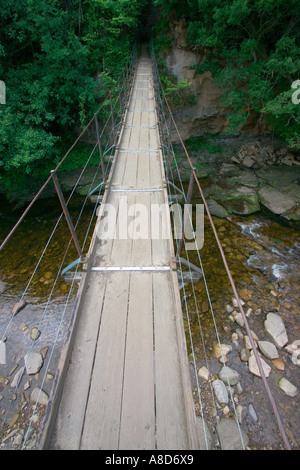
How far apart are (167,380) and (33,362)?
311cm

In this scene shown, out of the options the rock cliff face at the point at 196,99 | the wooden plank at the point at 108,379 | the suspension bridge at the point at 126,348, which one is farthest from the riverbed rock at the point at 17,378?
the rock cliff face at the point at 196,99

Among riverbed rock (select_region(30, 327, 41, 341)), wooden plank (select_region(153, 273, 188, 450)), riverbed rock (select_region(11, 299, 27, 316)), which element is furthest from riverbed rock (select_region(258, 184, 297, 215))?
riverbed rock (select_region(11, 299, 27, 316))

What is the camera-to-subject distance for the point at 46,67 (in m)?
6.73

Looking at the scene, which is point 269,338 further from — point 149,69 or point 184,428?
point 149,69

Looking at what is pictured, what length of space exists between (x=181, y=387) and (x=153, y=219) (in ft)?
5.81

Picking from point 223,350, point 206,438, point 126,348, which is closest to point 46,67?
point 126,348

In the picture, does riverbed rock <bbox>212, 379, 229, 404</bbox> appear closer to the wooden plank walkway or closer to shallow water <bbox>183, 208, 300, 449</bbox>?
shallow water <bbox>183, 208, 300, 449</bbox>

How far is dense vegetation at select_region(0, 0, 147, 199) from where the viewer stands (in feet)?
19.7

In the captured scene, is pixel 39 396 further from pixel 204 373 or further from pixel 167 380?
pixel 167 380

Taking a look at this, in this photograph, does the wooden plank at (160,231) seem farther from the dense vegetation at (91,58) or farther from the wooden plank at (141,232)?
the dense vegetation at (91,58)

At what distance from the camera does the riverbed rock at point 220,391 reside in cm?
317

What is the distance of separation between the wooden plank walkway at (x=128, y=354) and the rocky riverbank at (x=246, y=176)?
4.58 m

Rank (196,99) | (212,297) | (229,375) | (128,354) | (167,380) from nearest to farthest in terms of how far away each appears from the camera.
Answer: (167,380), (128,354), (229,375), (212,297), (196,99)

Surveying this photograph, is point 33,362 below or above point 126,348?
below
